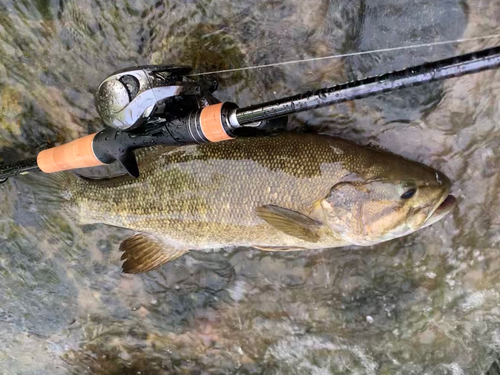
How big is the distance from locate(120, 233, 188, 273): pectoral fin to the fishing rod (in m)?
0.71

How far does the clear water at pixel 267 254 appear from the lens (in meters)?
2.96

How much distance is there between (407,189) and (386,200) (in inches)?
5.8

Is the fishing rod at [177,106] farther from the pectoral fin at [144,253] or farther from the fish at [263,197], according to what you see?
the pectoral fin at [144,253]

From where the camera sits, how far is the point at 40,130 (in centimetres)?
373

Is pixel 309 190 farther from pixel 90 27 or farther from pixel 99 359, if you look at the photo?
pixel 99 359

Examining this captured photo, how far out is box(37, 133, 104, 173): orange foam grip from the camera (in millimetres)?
2953

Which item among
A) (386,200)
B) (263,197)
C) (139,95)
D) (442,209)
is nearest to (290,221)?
(263,197)

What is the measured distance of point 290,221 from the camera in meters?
2.89

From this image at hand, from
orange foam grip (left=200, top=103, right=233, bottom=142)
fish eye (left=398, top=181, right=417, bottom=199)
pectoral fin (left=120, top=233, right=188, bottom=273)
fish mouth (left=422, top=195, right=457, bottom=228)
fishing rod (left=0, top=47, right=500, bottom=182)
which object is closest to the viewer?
fishing rod (left=0, top=47, right=500, bottom=182)

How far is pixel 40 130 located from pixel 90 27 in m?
1.02

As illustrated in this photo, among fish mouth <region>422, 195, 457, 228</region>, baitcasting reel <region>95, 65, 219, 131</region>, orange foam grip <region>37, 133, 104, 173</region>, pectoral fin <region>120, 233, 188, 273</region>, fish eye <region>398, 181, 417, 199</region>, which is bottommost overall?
fish mouth <region>422, 195, 457, 228</region>

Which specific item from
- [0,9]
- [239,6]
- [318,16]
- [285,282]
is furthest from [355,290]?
[0,9]

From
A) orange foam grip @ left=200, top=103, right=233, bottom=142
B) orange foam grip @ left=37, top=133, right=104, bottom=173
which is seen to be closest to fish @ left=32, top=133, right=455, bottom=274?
orange foam grip @ left=37, top=133, right=104, bottom=173

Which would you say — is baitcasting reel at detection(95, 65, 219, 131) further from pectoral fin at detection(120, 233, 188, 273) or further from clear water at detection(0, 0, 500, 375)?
pectoral fin at detection(120, 233, 188, 273)
